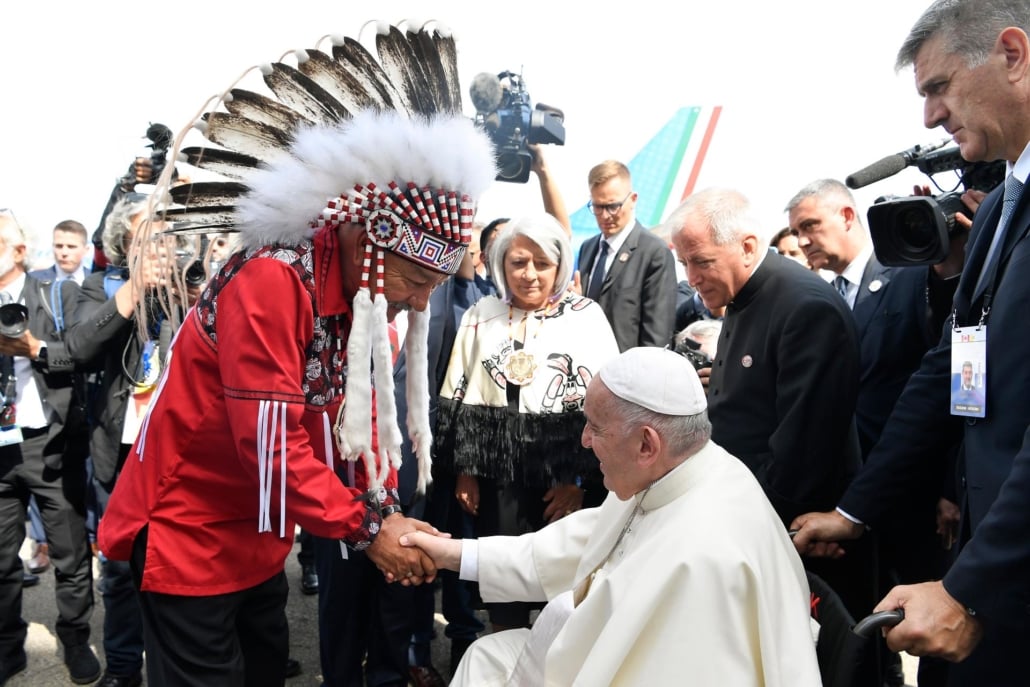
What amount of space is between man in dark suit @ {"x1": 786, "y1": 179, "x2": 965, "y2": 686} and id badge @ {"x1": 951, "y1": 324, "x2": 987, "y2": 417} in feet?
3.49

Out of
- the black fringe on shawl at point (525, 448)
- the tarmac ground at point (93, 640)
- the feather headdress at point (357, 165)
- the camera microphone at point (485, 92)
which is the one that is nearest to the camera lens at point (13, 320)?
the tarmac ground at point (93, 640)

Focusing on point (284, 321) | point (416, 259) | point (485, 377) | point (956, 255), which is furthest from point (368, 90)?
point (956, 255)

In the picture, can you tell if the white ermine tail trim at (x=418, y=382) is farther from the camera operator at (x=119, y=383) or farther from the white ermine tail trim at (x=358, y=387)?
the camera operator at (x=119, y=383)

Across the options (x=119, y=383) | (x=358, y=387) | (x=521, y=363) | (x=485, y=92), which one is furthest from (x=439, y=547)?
(x=485, y=92)

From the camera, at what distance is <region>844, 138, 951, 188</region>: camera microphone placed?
315cm

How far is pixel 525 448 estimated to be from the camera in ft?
11.3

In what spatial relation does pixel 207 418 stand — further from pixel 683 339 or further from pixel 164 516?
pixel 683 339

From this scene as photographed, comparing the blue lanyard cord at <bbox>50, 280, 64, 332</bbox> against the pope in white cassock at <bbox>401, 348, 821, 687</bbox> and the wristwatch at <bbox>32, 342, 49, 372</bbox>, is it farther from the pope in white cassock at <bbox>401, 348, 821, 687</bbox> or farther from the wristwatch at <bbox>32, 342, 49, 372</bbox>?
the pope in white cassock at <bbox>401, 348, 821, 687</bbox>

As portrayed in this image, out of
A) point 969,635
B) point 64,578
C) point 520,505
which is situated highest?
point 969,635

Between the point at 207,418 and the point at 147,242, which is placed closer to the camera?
the point at 207,418

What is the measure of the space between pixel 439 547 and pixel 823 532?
Result: 127cm

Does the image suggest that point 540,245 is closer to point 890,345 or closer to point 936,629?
point 890,345

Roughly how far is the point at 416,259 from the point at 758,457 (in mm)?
1650

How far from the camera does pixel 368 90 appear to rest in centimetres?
220
